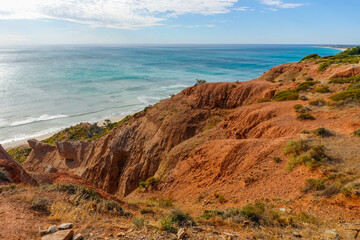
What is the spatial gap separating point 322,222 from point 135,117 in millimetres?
23807

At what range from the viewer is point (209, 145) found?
1612 cm

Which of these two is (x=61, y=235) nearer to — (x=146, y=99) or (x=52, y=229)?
(x=52, y=229)

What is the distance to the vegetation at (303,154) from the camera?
395 inches

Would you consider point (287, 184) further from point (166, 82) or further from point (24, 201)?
point (166, 82)

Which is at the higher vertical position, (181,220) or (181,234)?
(181,234)

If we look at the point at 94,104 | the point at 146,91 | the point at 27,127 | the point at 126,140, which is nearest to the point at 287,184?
the point at 126,140

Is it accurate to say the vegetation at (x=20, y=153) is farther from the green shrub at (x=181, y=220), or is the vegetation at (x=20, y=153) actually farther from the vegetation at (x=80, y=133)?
the green shrub at (x=181, y=220)

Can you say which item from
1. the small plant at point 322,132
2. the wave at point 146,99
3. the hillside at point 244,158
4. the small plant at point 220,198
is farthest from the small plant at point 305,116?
the wave at point 146,99

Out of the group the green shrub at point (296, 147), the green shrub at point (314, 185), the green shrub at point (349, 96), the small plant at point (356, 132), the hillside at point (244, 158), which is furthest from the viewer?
the green shrub at point (349, 96)

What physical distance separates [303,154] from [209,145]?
682 cm

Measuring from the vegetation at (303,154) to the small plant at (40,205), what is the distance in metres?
10.7

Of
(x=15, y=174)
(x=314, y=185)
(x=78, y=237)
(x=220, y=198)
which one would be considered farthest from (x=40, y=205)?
(x=314, y=185)

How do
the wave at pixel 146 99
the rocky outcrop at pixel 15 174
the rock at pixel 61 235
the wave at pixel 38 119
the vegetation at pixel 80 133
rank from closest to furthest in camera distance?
the rock at pixel 61 235, the rocky outcrop at pixel 15 174, the vegetation at pixel 80 133, the wave at pixel 38 119, the wave at pixel 146 99

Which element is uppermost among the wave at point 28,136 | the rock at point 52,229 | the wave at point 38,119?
the rock at point 52,229
